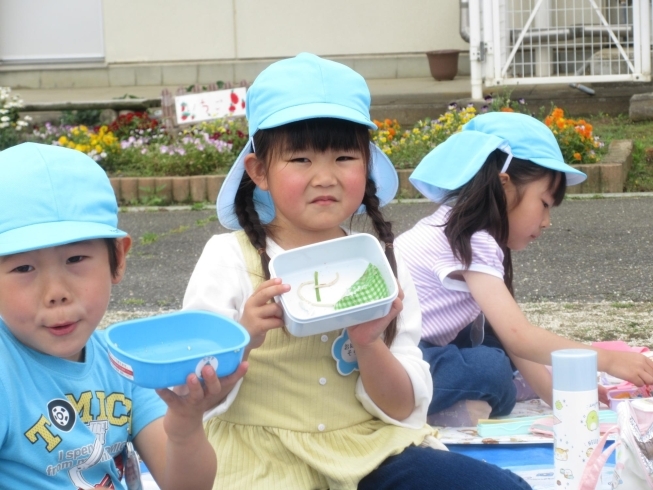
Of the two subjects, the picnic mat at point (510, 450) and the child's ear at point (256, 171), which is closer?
the child's ear at point (256, 171)

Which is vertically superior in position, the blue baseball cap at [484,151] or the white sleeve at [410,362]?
the blue baseball cap at [484,151]

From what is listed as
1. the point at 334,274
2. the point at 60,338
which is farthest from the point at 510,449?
the point at 60,338

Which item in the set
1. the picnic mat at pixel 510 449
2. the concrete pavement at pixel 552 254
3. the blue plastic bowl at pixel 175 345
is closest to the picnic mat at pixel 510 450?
the picnic mat at pixel 510 449

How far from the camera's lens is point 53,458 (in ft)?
5.88

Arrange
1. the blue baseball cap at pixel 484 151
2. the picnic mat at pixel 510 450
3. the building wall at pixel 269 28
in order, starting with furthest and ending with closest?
the building wall at pixel 269 28
the blue baseball cap at pixel 484 151
the picnic mat at pixel 510 450

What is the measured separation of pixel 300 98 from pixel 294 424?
0.72 m

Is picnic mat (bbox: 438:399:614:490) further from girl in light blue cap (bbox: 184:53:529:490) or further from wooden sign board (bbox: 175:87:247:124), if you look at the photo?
wooden sign board (bbox: 175:87:247:124)

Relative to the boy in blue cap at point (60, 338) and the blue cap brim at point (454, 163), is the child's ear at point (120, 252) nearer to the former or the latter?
the boy in blue cap at point (60, 338)

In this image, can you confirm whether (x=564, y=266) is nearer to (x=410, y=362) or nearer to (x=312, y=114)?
(x=410, y=362)

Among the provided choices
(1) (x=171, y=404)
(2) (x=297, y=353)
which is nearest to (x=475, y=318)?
(2) (x=297, y=353)

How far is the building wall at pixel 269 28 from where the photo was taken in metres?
11.1

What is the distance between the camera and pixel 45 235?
5.69ft

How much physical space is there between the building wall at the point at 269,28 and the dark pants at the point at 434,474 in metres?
9.29

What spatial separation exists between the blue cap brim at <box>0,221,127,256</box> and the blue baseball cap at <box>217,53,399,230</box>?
→ 559 millimetres
